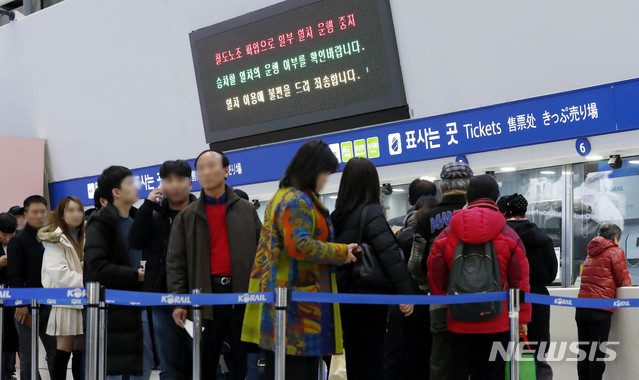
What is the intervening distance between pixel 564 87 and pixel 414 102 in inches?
63.5

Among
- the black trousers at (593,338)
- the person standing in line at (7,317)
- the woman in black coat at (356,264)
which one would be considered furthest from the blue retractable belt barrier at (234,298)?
the person standing in line at (7,317)

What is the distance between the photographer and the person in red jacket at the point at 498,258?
15.0 ft

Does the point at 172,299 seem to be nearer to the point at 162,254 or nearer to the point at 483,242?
the point at 162,254

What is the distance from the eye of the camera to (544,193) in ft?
25.9

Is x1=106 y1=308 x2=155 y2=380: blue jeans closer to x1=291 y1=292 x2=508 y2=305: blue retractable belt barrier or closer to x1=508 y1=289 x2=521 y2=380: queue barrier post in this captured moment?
x1=291 y1=292 x2=508 y2=305: blue retractable belt barrier

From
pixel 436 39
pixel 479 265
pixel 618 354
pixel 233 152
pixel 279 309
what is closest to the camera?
pixel 279 309

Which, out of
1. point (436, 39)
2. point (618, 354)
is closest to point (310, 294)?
point (618, 354)

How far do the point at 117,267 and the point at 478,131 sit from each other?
4014 millimetres

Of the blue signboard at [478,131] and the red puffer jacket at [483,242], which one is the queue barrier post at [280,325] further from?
the blue signboard at [478,131]

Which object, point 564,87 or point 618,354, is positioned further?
point 564,87

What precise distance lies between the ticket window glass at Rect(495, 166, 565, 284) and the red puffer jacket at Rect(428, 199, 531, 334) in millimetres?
3125

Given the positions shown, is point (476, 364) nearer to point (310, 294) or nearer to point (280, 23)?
point (310, 294)

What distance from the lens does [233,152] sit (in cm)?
993

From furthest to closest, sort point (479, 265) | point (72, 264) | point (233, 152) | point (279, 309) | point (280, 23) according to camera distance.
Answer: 1. point (233, 152)
2. point (280, 23)
3. point (72, 264)
4. point (479, 265)
5. point (279, 309)
